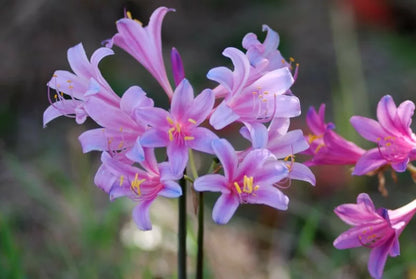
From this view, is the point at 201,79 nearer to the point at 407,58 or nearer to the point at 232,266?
the point at 407,58

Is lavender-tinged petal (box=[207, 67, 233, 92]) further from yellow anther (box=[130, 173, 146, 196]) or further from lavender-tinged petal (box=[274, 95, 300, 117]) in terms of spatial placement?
yellow anther (box=[130, 173, 146, 196])

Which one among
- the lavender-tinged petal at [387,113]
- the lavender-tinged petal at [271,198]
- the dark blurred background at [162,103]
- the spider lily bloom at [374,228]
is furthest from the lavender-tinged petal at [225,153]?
the dark blurred background at [162,103]

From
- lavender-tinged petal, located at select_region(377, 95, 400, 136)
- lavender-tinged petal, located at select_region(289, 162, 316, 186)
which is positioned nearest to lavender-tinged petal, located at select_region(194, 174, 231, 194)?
lavender-tinged petal, located at select_region(289, 162, 316, 186)

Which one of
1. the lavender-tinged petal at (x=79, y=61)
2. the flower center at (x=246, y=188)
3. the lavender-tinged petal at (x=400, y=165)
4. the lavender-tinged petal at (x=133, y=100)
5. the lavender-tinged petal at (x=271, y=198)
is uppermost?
the lavender-tinged petal at (x=79, y=61)

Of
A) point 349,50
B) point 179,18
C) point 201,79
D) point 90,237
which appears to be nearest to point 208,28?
point 179,18

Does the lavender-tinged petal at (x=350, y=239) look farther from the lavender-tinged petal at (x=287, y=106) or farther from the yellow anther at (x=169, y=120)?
the yellow anther at (x=169, y=120)

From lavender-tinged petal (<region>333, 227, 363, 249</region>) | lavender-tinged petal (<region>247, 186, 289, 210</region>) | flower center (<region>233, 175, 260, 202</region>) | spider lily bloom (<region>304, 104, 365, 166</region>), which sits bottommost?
lavender-tinged petal (<region>333, 227, 363, 249</region>)

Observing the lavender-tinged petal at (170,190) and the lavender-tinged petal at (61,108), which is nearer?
the lavender-tinged petal at (170,190)

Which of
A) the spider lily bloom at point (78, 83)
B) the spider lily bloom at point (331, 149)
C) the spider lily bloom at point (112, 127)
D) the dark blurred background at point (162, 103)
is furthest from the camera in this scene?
the dark blurred background at point (162, 103)
